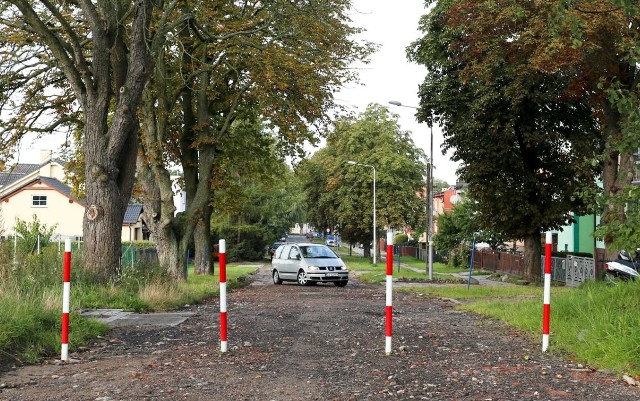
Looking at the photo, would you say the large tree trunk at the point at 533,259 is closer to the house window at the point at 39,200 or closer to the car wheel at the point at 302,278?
the car wheel at the point at 302,278

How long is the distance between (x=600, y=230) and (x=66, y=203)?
206 feet

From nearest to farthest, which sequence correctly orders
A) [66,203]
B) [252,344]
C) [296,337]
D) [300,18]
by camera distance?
[252,344] < [296,337] < [300,18] < [66,203]

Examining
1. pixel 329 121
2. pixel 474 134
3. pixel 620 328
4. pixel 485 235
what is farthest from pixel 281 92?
pixel 485 235

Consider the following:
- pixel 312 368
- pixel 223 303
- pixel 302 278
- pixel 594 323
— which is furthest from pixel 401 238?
pixel 312 368

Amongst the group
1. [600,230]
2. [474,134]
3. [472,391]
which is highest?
[474,134]

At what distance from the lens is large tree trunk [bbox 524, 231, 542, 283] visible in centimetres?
3139

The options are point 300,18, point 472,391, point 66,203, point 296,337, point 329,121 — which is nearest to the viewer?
point 472,391

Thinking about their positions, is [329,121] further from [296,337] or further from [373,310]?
[296,337]

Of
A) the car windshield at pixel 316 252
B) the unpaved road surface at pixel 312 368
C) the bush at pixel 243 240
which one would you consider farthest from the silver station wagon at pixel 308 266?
the bush at pixel 243 240

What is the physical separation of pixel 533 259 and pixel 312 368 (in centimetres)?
2498

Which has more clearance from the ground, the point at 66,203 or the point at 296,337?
the point at 66,203

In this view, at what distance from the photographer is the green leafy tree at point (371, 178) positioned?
6569 cm

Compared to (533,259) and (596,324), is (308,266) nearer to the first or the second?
(533,259)

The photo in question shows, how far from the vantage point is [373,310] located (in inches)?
635
